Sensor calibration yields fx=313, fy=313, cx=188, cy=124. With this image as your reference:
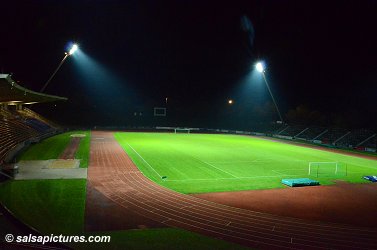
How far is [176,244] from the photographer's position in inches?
332

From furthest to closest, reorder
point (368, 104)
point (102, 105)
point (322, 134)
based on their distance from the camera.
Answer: point (102, 105), point (368, 104), point (322, 134)

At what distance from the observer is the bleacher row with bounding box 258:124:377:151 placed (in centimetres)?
3779

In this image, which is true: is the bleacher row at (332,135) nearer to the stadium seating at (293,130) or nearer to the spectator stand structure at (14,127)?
the stadium seating at (293,130)

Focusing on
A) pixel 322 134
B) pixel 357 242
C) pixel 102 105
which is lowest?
pixel 357 242

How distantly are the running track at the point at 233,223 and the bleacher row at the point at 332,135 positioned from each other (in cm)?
3010

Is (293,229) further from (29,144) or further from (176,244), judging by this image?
(29,144)

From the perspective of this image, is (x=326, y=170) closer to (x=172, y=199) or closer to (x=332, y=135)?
(x=172, y=199)

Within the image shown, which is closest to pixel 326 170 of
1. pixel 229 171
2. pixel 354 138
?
pixel 229 171

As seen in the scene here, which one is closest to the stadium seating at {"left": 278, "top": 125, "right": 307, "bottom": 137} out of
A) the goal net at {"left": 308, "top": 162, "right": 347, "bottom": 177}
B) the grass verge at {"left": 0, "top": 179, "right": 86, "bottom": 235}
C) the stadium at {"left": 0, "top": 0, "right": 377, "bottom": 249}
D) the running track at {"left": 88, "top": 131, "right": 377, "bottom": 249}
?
the stadium at {"left": 0, "top": 0, "right": 377, "bottom": 249}

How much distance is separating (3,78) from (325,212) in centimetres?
1289

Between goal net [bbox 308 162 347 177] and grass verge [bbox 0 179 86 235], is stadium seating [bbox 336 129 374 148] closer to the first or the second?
goal net [bbox 308 162 347 177]

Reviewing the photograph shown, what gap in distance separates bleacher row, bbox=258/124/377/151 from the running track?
3010 centimetres

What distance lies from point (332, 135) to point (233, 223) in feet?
126

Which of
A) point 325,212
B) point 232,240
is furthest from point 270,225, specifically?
point 325,212
